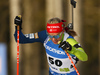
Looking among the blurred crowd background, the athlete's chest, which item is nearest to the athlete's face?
the athlete's chest

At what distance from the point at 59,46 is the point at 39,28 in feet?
6.86

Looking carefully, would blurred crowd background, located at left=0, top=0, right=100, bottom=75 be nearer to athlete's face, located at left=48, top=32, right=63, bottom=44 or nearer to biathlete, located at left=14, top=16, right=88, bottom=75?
biathlete, located at left=14, top=16, right=88, bottom=75

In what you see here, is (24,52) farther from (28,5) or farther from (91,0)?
(91,0)

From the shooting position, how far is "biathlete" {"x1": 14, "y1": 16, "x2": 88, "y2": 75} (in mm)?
2592

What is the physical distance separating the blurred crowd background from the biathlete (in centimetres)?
153

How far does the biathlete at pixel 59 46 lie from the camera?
8.51 ft

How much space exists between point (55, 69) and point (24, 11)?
6.77 ft

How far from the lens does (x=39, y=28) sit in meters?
4.59

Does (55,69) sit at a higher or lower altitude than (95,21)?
lower

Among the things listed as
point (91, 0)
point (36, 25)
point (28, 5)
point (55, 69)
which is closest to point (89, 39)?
point (91, 0)

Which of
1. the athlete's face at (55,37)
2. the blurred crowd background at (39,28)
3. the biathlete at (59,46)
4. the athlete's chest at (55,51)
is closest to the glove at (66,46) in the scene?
the biathlete at (59,46)

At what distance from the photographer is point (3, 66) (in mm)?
4840

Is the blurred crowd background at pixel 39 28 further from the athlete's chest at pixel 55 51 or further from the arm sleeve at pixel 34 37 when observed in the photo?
the athlete's chest at pixel 55 51

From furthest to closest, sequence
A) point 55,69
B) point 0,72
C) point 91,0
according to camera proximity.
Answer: point 0,72 → point 91,0 → point 55,69
